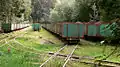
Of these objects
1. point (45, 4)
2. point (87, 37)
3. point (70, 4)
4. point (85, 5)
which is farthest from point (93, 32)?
A: point (45, 4)

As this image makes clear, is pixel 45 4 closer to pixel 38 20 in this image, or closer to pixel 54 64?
pixel 38 20

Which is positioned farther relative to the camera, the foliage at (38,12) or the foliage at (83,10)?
the foliage at (38,12)

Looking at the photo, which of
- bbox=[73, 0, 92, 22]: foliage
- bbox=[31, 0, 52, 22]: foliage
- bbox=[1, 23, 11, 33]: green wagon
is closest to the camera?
bbox=[1, 23, 11, 33]: green wagon

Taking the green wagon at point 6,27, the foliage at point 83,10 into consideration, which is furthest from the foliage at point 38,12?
the green wagon at point 6,27

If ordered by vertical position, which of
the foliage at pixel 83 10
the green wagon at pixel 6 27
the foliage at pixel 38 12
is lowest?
the foliage at pixel 38 12

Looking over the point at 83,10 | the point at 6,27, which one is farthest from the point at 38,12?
the point at 6,27

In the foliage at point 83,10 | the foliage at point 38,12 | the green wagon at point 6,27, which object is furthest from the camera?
the foliage at point 38,12

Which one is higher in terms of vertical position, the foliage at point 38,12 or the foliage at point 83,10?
the foliage at point 83,10

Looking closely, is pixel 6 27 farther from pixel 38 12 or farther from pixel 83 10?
pixel 38 12

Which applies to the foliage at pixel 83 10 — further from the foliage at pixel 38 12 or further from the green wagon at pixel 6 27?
the foliage at pixel 38 12

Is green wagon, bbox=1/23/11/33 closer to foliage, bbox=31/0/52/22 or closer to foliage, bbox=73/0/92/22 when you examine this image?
foliage, bbox=73/0/92/22

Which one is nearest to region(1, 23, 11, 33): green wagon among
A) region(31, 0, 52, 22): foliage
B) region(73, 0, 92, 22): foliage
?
region(73, 0, 92, 22): foliage

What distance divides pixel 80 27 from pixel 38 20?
87173 millimetres

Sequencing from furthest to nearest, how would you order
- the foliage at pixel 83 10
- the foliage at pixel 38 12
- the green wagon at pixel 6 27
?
1. the foliage at pixel 38 12
2. the foliage at pixel 83 10
3. the green wagon at pixel 6 27
